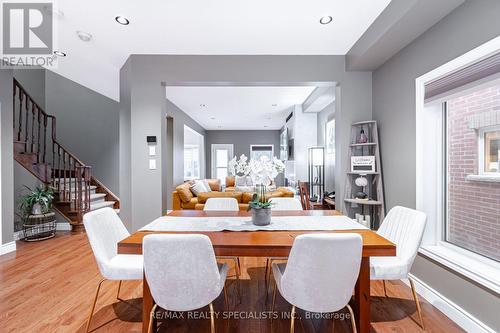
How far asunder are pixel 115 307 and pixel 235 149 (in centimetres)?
864

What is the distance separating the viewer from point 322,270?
1353 mm

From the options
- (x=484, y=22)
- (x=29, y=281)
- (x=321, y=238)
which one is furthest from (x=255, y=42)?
(x=29, y=281)

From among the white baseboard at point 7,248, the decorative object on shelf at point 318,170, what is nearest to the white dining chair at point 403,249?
the decorative object on shelf at point 318,170

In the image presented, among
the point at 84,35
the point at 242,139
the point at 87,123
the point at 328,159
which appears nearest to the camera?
the point at 84,35

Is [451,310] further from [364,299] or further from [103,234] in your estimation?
[103,234]

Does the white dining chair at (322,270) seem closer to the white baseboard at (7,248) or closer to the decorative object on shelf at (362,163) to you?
the decorative object on shelf at (362,163)

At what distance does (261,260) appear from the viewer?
129 inches

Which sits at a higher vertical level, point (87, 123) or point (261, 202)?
point (87, 123)

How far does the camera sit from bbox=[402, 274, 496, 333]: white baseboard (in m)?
1.76

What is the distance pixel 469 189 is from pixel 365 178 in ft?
3.39

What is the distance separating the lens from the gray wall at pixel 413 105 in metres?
1.75

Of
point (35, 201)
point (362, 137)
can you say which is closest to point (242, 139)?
point (35, 201)

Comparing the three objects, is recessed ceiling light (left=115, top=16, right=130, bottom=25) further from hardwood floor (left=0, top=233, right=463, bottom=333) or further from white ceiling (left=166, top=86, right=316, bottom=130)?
hardwood floor (left=0, top=233, right=463, bottom=333)

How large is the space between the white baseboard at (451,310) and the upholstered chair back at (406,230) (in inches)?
23.2
